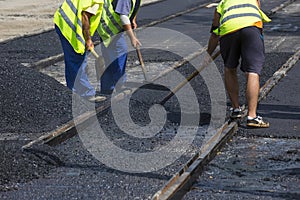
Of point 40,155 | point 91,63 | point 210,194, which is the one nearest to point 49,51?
point 91,63

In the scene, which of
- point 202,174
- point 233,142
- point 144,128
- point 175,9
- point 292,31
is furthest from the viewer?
point 175,9

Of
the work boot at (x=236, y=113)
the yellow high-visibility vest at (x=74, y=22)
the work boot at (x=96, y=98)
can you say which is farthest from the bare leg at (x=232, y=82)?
the yellow high-visibility vest at (x=74, y=22)

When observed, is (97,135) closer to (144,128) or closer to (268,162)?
(144,128)

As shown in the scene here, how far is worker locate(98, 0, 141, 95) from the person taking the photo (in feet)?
35.9

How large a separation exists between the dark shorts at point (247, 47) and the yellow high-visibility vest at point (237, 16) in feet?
0.21

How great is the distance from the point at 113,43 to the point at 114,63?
0.28 metres

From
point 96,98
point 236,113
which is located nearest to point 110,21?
point 96,98

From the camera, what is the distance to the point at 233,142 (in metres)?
8.41

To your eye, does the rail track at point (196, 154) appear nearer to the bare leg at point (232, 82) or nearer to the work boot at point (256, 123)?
the work boot at point (256, 123)

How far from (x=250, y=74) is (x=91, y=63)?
16.7ft

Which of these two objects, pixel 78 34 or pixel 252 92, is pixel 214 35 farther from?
pixel 78 34

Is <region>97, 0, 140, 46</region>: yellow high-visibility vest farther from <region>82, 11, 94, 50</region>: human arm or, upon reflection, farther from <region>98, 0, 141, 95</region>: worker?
<region>82, 11, 94, 50</region>: human arm

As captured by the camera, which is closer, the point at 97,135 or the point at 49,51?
the point at 97,135

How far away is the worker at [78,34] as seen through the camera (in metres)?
10.1
